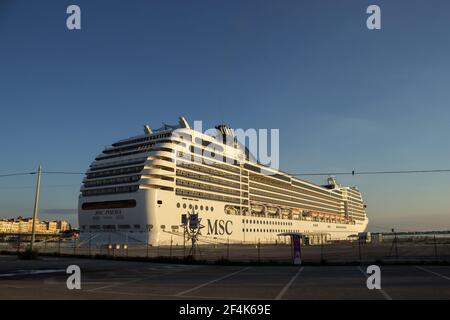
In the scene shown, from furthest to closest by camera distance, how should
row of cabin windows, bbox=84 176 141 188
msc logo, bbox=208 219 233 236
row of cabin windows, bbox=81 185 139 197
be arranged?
msc logo, bbox=208 219 233 236 → row of cabin windows, bbox=84 176 141 188 → row of cabin windows, bbox=81 185 139 197

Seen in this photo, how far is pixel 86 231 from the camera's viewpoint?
6919 cm

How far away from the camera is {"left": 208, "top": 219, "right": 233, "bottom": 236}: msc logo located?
74.3 meters

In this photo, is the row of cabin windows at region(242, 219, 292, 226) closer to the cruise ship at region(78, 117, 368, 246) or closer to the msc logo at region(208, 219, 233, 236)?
the cruise ship at region(78, 117, 368, 246)

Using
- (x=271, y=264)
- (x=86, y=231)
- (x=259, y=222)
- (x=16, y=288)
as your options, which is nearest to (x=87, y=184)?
(x=86, y=231)

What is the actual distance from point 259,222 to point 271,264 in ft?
229

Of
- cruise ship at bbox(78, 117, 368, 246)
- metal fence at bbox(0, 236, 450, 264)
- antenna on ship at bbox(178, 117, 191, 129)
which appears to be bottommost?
metal fence at bbox(0, 236, 450, 264)

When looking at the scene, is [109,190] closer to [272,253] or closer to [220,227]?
[220,227]

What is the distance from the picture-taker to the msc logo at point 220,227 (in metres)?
74.3

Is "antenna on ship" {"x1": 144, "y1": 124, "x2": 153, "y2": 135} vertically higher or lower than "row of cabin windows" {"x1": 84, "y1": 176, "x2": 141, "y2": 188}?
higher

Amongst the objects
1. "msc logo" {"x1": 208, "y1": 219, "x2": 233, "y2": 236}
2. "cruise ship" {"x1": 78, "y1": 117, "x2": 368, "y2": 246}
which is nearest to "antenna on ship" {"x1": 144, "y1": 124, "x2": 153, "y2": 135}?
"cruise ship" {"x1": 78, "y1": 117, "x2": 368, "y2": 246}

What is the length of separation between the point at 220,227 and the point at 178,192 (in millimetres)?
13309

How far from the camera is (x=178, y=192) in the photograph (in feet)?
225

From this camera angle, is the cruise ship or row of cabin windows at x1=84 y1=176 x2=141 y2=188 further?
row of cabin windows at x1=84 y1=176 x2=141 y2=188
